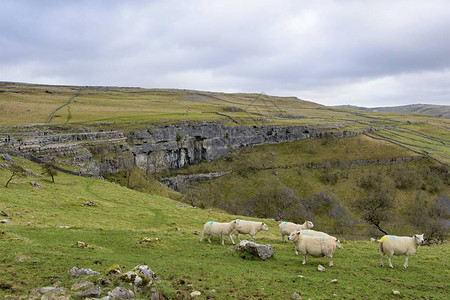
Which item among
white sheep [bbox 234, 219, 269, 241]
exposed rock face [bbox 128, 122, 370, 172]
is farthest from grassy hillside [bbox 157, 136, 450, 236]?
white sheep [bbox 234, 219, 269, 241]

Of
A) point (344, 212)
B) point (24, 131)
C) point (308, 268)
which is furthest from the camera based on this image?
point (344, 212)

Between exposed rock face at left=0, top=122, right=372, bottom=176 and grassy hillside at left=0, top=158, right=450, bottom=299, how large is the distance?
34.5 meters

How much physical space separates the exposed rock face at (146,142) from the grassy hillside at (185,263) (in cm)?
3445

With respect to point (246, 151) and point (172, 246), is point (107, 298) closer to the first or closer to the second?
point (172, 246)

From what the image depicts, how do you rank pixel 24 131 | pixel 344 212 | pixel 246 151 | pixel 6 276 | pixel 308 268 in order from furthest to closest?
pixel 246 151
pixel 344 212
pixel 24 131
pixel 308 268
pixel 6 276

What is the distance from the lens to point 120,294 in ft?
41.6

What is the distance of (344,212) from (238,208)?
32.4 m

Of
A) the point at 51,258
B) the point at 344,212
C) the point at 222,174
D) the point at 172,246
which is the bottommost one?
the point at 344,212

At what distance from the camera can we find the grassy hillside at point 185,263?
14.9m

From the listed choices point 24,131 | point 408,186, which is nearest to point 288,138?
point 408,186

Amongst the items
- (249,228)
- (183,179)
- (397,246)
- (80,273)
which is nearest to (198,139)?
(183,179)

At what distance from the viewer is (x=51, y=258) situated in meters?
17.6

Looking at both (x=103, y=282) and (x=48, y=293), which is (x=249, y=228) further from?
(x=48, y=293)

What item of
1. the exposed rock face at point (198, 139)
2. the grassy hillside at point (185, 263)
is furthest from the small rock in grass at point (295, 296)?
the exposed rock face at point (198, 139)
